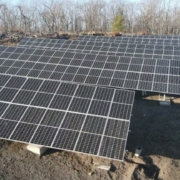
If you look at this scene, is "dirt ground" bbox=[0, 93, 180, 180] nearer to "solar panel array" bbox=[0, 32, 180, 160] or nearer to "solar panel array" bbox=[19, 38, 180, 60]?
"solar panel array" bbox=[0, 32, 180, 160]

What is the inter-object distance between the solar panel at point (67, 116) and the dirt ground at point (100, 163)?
5.34ft

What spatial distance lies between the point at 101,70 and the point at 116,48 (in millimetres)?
10416

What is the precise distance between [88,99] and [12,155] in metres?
5.33

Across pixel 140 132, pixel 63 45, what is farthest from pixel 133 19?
pixel 140 132

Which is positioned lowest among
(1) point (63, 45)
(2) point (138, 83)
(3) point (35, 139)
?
(1) point (63, 45)

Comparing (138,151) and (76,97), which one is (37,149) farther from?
(138,151)

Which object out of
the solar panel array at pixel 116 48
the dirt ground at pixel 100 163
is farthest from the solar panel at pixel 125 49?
the dirt ground at pixel 100 163

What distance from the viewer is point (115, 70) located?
2217 centimetres

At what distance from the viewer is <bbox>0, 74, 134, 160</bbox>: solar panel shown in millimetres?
12883

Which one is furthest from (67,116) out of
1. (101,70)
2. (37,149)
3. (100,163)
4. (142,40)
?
(142,40)

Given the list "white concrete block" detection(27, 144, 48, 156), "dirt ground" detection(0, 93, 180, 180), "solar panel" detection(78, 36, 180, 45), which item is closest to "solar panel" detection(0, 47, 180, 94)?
"dirt ground" detection(0, 93, 180, 180)

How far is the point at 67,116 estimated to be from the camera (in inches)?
563

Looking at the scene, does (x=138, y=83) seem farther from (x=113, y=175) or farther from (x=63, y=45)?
(x=63, y=45)

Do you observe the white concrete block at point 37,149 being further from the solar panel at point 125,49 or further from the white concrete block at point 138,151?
the solar panel at point 125,49
